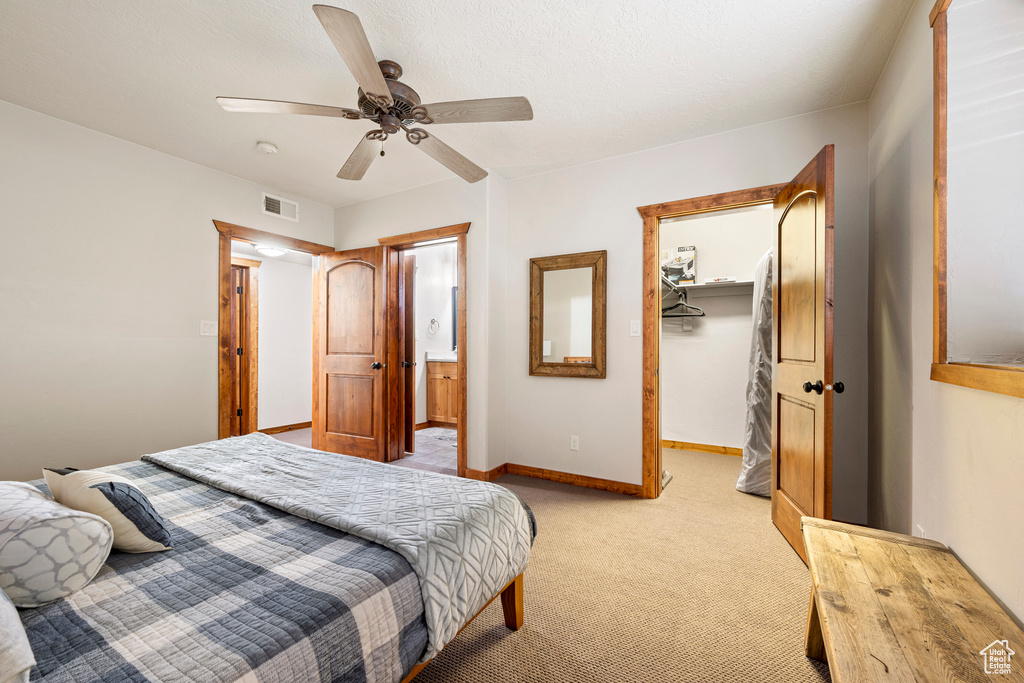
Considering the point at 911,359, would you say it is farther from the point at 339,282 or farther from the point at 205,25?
the point at 339,282

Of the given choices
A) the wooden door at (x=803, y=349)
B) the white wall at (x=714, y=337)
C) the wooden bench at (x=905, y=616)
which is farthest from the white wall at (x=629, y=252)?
the wooden bench at (x=905, y=616)

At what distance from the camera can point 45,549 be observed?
97cm

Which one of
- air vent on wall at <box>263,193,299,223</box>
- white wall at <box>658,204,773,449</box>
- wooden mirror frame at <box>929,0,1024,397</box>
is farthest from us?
white wall at <box>658,204,773,449</box>

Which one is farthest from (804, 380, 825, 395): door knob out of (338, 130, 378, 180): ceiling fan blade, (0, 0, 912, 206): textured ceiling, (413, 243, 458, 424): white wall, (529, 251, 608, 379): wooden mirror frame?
(413, 243, 458, 424): white wall

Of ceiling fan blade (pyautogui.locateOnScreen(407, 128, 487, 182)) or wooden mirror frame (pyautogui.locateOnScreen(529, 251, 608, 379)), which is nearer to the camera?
ceiling fan blade (pyautogui.locateOnScreen(407, 128, 487, 182))

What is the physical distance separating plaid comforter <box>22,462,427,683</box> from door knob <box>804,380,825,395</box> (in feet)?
6.62

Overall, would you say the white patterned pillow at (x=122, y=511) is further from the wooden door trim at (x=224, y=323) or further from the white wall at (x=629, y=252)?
the white wall at (x=629, y=252)

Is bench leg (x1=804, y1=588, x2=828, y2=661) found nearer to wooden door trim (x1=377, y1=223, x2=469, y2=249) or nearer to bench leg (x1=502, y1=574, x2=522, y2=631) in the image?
bench leg (x1=502, y1=574, x2=522, y2=631)

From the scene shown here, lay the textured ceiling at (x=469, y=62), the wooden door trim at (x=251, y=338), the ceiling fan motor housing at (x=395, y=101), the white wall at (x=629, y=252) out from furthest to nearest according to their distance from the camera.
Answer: the wooden door trim at (x=251, y=338) < the white wall at (x=629, y=252) < the ceiling fan motor housing at (x=395, y=101) < the textured ceiling at (x=469, y=62)

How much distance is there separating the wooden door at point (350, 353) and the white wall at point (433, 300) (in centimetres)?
169

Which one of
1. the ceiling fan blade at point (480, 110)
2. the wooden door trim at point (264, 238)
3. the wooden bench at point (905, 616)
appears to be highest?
the ceiling fan blade at point (480, 110)

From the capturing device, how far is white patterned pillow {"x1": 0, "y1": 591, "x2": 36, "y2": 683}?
68 cm

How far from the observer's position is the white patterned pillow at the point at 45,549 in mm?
925

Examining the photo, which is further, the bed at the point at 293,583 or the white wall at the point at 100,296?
the white wall at the point at 100,296
